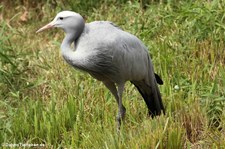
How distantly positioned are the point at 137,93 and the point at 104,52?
1.32m

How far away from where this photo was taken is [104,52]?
206 inches

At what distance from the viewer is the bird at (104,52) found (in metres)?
5.21

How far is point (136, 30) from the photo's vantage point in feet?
25.3

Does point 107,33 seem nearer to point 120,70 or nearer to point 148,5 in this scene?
point 120,70

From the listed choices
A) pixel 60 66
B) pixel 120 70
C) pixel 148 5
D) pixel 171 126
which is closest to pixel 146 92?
pixel 120 70

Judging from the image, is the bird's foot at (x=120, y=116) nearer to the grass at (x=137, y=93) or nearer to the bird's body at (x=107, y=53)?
the grass at (x=137, y=93)

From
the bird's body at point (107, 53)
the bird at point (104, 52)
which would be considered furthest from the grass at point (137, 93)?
the bird's body at point (107, 53)

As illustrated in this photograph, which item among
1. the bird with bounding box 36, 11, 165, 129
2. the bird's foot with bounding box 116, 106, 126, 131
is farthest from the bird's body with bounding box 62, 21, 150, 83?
the bird's foot with bounding box 116, 106, 126, 131

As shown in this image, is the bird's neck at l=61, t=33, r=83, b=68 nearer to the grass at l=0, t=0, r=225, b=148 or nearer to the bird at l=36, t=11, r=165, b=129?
the bird at l=36, t=11, r=165, b=129

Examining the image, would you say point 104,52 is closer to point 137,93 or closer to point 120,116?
point 120,116

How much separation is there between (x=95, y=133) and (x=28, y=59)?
→ 259cm

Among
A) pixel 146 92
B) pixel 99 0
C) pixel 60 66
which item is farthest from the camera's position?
pixel 99 0

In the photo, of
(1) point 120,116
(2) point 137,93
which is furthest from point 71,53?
(2) point 137,93

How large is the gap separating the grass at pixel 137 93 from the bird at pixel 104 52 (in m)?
0.34
